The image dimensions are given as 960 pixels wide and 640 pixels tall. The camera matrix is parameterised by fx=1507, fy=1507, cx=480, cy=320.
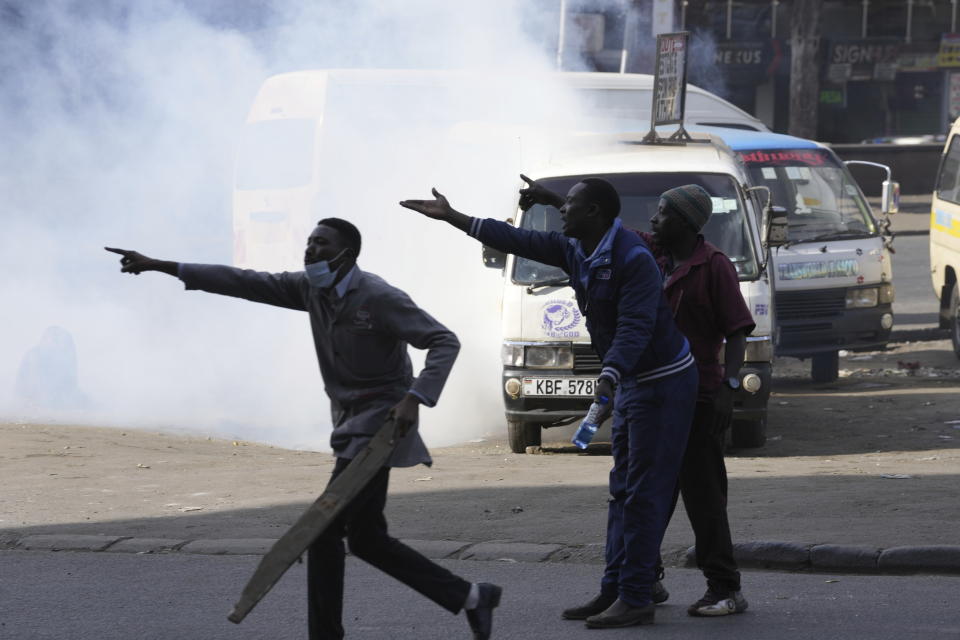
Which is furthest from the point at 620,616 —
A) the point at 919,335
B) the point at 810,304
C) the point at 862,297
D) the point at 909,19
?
the point at 909,19

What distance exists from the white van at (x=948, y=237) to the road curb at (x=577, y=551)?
27.6 feet

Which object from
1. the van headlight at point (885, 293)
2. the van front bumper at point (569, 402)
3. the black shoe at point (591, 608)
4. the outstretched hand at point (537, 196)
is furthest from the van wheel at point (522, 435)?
the outstretched hand at point (537, 196)

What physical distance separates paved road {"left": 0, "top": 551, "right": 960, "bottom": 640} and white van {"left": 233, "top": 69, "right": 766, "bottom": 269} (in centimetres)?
771

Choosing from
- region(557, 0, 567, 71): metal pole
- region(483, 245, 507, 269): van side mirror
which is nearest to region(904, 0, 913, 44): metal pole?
region(557, 0, 567, 71): metal pole

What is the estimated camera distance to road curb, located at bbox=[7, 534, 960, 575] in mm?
6328

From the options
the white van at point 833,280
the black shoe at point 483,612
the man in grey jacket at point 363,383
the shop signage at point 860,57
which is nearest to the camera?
the man in grey jacket at point 363,383

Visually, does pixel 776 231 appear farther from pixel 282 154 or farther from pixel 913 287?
pixel 913 287

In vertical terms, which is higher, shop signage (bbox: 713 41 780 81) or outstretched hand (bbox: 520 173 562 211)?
shop signage (bbox: 713 41 780 81)

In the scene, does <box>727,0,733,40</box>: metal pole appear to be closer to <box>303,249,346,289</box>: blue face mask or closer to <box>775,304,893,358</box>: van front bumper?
<box>775,304,893,358</box>: van front bumper

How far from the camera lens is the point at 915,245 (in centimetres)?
2425

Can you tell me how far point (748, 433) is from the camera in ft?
33.4

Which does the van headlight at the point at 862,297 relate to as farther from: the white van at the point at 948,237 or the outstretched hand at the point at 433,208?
the outstretched hand at the point at 433,208

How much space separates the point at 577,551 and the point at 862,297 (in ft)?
22.5

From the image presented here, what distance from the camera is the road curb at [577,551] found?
633 centimetres
